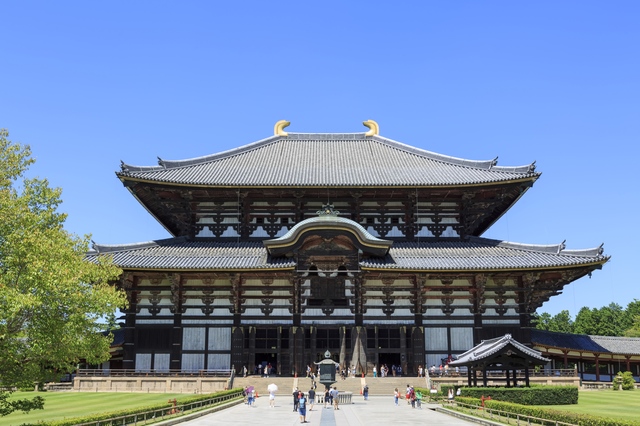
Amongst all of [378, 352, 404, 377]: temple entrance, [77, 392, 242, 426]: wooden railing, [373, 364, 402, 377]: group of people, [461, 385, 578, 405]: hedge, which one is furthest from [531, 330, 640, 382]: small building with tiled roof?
[77, 392, 242, 426]: wooden railing

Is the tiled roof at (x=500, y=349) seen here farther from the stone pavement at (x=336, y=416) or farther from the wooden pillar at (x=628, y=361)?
the wooden pillar at (x=628, y=361)

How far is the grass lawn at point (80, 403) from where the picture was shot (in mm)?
27984

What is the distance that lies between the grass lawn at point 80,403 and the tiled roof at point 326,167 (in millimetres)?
16484

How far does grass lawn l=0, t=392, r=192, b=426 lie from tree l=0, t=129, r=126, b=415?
4454mm

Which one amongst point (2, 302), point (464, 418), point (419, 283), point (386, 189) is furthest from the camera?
point (386, 189)

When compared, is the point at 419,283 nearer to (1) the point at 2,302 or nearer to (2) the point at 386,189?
(2) the point at 386,189

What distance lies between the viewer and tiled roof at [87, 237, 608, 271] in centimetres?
4478

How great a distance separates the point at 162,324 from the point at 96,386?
6.32m

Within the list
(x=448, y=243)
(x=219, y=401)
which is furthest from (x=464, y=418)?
(x=448, y=243)

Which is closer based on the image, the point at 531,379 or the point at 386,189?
the point at 531,379

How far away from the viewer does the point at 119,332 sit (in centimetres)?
5172

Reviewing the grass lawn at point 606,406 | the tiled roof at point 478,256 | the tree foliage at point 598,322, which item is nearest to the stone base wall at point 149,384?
the tiled roof at point 478,256

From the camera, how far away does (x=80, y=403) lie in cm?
3441

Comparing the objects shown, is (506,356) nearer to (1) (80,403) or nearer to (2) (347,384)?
(2) (347,384)
